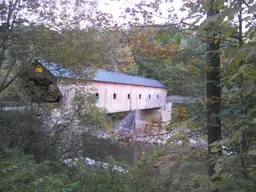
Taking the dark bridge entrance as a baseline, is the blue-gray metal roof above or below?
above

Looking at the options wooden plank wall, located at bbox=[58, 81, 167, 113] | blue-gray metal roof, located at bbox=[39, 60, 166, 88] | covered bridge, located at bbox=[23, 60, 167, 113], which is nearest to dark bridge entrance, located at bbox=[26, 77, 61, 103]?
covered bridge, located at bbox=[23, 60, 167, 113]

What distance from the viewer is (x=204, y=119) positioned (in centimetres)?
202

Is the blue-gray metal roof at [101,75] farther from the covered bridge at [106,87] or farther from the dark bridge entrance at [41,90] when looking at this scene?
the dark bridge entrance at [41,90]

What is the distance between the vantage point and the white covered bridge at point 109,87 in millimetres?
4832

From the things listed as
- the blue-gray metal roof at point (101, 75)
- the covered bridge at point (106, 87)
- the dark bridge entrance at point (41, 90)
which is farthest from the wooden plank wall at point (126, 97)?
the dark bridge entrance at point (41, 90)

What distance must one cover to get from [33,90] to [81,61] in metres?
1.15

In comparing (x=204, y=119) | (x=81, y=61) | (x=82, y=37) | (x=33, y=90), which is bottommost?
(x=204, y=119)

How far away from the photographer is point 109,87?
1155 centimetres

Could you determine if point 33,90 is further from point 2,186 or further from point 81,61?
point 2,186

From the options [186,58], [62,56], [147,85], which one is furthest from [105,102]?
[186,58]

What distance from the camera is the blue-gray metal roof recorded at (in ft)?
15.3

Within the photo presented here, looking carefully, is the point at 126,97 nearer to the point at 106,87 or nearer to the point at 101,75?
the point at 106,87

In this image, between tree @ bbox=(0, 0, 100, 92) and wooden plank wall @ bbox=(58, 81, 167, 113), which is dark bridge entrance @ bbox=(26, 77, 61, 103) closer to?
tree @ bbox=(0, 0, 100, 92)

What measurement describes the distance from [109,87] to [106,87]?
0.27m
